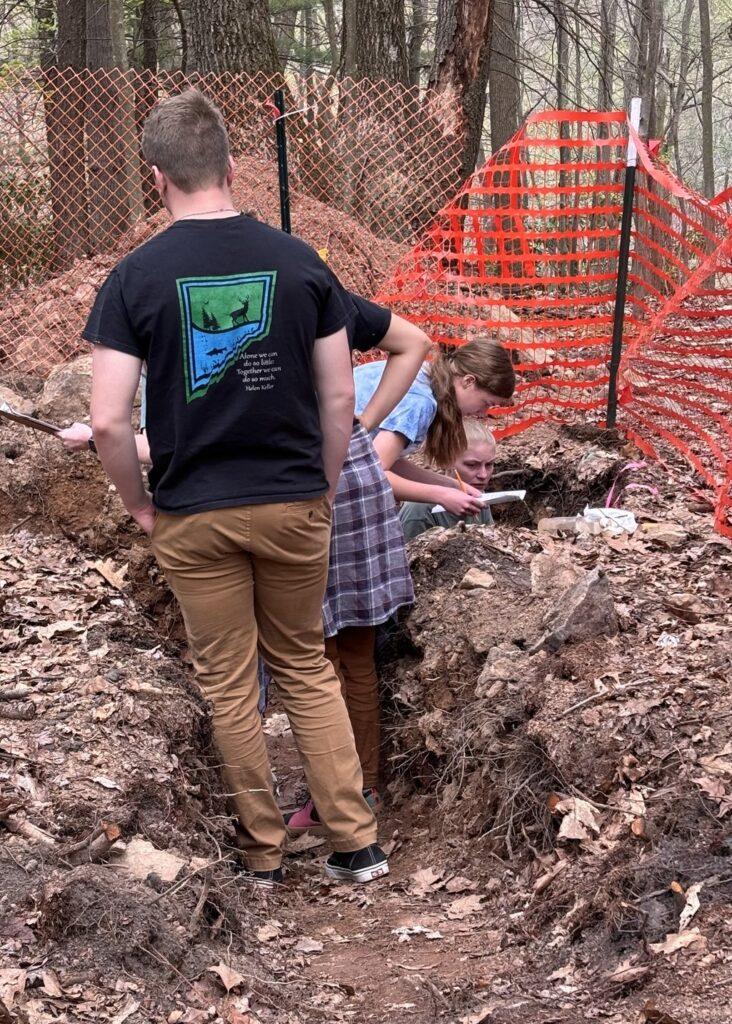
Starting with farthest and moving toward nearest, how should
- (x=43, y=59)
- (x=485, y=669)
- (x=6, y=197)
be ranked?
(x=43, y=59) < (x=6, y=197) < (x=485, y=669)

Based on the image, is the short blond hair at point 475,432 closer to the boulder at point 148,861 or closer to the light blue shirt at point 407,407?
the light blue shirt at point 407,407

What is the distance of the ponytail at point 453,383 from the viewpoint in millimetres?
4512

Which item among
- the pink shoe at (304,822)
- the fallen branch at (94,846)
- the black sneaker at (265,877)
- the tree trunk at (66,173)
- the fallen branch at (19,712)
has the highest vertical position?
the tree trunk at (66,173)

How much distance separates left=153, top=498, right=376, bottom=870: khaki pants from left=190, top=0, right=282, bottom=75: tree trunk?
7536mm

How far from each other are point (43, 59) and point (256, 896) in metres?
16.3

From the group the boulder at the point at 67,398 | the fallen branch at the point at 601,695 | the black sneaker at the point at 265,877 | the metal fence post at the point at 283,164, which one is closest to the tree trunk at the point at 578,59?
the metal fence post at the point at 283,164

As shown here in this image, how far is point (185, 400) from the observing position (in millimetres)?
3195

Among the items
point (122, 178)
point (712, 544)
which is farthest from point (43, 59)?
point (712, 544)

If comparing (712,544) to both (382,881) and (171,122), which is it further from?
(171,122)

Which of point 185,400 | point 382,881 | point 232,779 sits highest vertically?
point 185,400

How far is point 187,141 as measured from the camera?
3092mm

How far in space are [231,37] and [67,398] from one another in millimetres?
5053

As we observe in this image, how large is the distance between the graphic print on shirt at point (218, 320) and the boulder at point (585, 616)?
67.3 inches

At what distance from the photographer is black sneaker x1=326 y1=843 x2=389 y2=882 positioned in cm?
387
